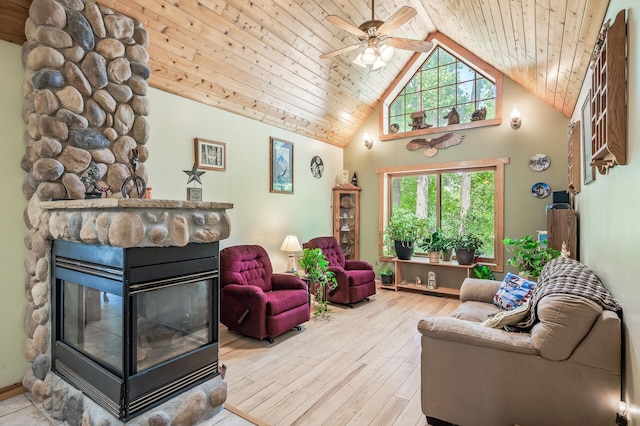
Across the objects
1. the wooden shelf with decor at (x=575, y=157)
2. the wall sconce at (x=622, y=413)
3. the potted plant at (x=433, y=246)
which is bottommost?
the wall sconce at (x=622, y=413)

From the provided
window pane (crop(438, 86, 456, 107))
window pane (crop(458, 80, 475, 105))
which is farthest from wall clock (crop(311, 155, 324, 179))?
window pane (crop(458, 80, 475, 105))

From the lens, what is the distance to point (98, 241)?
199 cm

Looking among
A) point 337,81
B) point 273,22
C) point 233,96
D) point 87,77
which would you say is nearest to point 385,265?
point 337,81

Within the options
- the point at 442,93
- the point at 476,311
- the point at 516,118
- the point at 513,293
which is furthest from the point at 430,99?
the point at 476,311

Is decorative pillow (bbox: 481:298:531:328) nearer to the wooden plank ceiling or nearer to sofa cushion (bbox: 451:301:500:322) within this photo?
sofa cushion (bbox: 451:301:500:322)

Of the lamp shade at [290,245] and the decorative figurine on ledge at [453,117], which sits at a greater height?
the decorative figurine on ledge at [453,117]

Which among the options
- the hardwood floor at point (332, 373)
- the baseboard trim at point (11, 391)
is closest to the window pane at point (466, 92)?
the hardwood floor at point (332, 373)

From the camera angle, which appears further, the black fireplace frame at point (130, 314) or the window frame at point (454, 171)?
the window frame at point (454, 171)

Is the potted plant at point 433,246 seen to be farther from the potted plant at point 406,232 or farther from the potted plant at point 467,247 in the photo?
the potted plant at point 467,247

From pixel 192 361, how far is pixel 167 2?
9.56 feet

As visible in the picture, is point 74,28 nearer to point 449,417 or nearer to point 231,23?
point 231,23

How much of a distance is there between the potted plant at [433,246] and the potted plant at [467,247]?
28 cm

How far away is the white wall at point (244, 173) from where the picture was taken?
3674 mm

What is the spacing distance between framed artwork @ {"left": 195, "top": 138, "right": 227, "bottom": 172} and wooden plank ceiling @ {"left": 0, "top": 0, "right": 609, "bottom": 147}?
498mm
